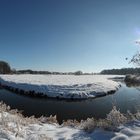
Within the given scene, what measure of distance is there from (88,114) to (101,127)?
45.4 ft

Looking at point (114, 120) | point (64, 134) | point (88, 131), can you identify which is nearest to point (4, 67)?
point (88, 131)

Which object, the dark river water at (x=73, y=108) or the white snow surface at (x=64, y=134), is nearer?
the white snow surface at (x=64, y=134)

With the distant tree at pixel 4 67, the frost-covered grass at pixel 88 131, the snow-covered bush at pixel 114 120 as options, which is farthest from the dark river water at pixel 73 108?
the distant tree at pixel 4 67

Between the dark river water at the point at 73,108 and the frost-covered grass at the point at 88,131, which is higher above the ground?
the frost-covered grass at the point at 88,131

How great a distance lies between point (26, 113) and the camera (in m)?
22.2

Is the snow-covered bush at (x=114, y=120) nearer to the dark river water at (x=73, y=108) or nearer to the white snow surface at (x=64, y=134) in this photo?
the white snow surface at (x=64, y=134)

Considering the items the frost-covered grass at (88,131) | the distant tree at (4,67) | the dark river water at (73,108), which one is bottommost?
the dark river water at (73,108)

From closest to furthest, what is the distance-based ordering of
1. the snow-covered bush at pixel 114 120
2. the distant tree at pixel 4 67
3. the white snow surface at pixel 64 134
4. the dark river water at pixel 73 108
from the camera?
the white snow surface at pixel 64 134
the snow-covered bush at pixel 114 120
the dark river water at pixel 73 108
the distant tree at pixel 4 67

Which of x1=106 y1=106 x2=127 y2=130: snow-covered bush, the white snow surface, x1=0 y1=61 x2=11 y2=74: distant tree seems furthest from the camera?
x1=0 y1=61 x2=11 y2=74: distant tree

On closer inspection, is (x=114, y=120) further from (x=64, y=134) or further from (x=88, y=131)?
(x=64, y=134)

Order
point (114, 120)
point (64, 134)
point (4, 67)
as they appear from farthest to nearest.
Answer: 1. point (4, 67)
2. point (114, 120)
3. point (64, 134)

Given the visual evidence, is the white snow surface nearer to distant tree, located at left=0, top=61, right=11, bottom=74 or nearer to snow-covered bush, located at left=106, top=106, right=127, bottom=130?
snow-covered bush, located at left=106, top=106, right=127, bottom=130

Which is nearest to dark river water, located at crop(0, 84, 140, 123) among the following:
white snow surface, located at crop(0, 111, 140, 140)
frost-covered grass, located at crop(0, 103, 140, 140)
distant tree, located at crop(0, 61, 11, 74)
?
frost-covered grass, located at crop(0, 103, 140, 140)

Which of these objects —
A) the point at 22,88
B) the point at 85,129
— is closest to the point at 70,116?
the point at 85,129
